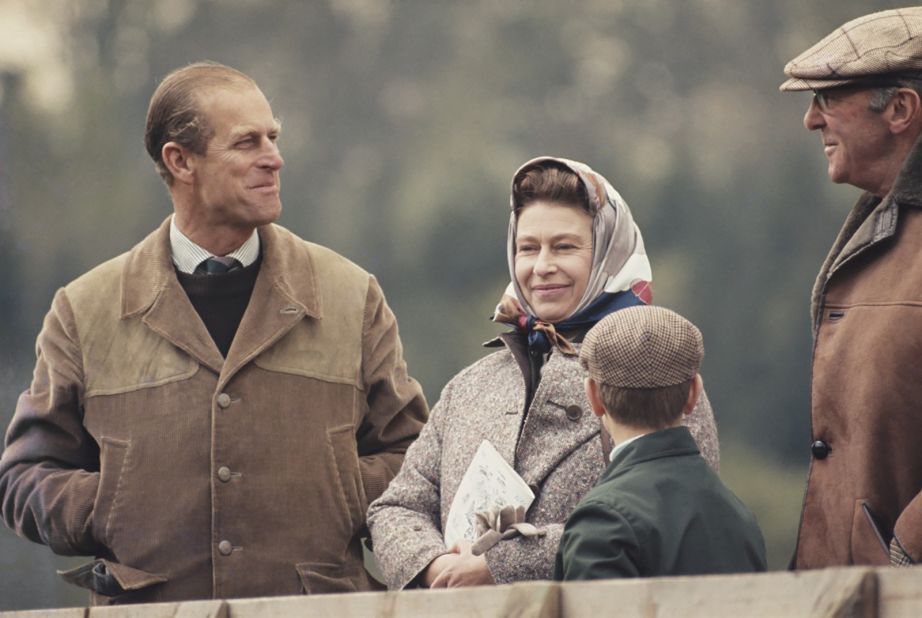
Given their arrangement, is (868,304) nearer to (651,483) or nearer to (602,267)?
(602,267)

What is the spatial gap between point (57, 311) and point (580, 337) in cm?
124

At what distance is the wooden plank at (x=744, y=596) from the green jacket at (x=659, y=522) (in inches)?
19.5

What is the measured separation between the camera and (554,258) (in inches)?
138

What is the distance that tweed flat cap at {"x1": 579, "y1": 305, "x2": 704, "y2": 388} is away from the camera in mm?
2857

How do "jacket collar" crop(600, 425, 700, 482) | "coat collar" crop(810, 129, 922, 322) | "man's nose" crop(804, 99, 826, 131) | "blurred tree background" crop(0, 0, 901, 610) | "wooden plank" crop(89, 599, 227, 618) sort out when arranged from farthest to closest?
1. "blurred tree background" crop(0, 0, 901, 610)
2. "man's nose" crop(804, 99, 826, 131)
3. "coat collar" crop(810, 129, 922, 322)
4. "jacket collar" crop(600, 425, 700, 482)
5. "wooden plank" crop(89, 599, 227, 618)

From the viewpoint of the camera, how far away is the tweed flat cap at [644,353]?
112 inches

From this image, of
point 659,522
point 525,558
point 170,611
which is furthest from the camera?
point 525,558

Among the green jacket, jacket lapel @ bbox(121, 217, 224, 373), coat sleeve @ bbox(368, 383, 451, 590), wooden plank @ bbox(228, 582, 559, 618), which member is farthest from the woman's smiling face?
wooden plank @ bbox(228, 582, 559, 618)

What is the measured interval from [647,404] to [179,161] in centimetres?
162

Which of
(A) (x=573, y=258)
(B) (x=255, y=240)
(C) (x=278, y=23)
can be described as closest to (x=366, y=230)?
(C) (x=278, y=23)

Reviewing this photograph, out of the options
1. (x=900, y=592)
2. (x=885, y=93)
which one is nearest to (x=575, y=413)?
(x=885, y=93)

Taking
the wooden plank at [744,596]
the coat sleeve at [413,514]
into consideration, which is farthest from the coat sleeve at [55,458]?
the wooden plank at [744,596]

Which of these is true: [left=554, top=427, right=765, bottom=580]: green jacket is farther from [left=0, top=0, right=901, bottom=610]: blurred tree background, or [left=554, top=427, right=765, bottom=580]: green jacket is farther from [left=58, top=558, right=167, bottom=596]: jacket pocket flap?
[left=0, top=0, right=901, bottom=610]: blurred tree background

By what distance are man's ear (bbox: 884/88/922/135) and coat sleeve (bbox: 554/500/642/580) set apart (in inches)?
42.0
